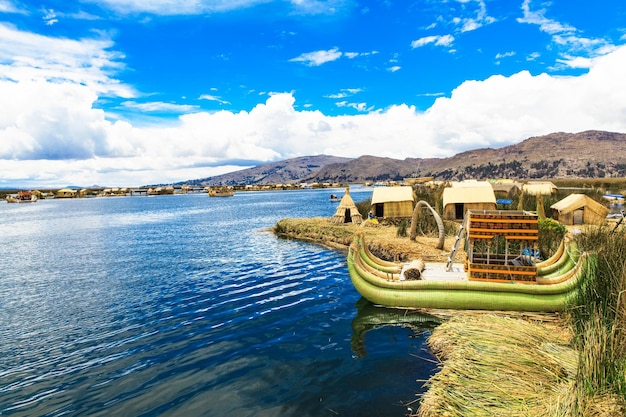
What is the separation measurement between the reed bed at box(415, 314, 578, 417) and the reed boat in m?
1.92

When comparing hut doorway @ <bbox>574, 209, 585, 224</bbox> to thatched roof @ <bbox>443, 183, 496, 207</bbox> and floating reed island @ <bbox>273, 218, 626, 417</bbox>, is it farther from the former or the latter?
floating reed island @ <bbox>273, 218, 626, 417</bbox>

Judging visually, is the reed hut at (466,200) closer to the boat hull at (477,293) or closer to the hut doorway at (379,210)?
the hut doorway at (379,210)

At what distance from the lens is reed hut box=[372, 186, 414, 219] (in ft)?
112

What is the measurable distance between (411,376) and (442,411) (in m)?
2.58

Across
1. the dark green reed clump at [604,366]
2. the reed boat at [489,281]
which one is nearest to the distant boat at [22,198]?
the reed boat at [489,281]

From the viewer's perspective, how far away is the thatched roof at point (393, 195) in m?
34.4

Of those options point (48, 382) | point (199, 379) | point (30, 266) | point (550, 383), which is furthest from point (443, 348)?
point (30, 266)

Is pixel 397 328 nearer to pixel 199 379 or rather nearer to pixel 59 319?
pixel 199 379

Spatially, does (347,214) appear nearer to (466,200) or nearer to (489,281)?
(466,200)

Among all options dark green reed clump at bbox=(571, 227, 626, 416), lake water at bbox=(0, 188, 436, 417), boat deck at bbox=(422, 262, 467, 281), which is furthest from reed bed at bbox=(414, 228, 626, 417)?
boat deck at bbox=(422, 262, 467, 281)

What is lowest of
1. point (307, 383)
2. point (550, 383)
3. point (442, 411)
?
point (307, 383)

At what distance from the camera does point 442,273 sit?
14359 mm

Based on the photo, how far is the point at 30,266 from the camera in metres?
25.6

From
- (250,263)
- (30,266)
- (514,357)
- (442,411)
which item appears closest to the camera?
(442,411)
